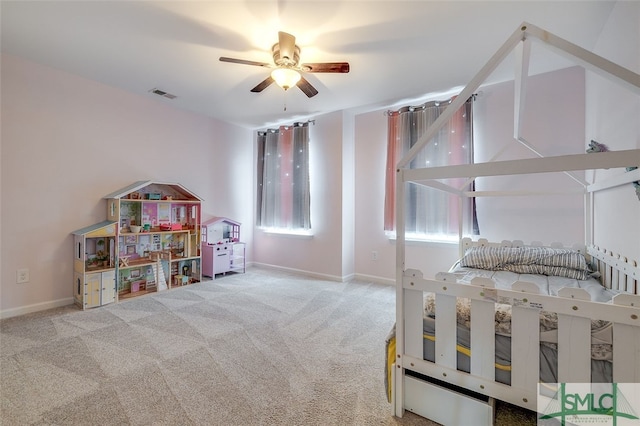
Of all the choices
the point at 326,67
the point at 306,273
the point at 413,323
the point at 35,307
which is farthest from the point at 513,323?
the point at 35,307

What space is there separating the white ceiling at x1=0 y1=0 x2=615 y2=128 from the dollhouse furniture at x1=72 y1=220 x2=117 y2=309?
169cm

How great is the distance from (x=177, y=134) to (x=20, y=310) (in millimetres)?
2531

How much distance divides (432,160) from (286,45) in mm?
2215

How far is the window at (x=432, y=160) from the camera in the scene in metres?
3.12

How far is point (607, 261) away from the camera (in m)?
1.85

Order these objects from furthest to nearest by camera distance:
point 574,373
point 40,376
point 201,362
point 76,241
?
point 76,241, point 201,362, point 40,376, point 574,373

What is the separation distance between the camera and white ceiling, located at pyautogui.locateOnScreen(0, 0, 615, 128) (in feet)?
6.17

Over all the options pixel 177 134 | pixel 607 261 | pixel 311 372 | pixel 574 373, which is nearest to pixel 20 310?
pixel 177 134

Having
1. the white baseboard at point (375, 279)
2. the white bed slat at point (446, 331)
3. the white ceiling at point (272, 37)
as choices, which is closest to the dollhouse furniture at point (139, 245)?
the white ceiling at point (272, 37)

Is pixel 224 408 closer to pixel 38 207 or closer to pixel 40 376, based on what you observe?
pixel 40 376

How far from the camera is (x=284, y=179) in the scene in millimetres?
4430

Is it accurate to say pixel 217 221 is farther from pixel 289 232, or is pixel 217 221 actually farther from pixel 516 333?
pixel 516 333

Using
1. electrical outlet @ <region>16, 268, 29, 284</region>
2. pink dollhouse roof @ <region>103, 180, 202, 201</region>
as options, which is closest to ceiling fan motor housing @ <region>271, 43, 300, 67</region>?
pink dollhouse roof @ <region>103, 180, 202, 201</region>

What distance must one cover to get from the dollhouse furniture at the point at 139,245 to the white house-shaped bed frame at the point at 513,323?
3099 millimetres
